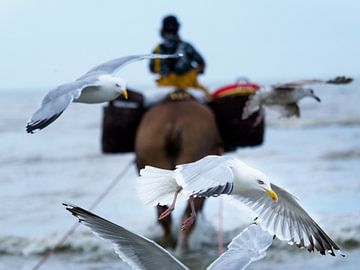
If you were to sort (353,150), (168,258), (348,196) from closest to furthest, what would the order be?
(168,258) < (348,196) < (353,150)

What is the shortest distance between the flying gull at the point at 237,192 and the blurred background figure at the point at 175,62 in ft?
14.1

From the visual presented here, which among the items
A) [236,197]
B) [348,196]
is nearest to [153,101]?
[348,196]

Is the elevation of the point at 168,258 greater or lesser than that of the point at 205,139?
greater

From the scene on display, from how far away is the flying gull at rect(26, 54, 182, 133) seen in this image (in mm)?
4238

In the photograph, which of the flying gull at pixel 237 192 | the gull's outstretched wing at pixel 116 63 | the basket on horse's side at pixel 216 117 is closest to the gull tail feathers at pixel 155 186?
the flying gull at pixel 237 192

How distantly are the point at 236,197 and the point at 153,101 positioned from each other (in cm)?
430

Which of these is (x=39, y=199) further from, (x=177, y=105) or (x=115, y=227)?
(x=115, y=227)

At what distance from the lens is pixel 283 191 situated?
15.8 feet

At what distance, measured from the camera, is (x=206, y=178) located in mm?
4117

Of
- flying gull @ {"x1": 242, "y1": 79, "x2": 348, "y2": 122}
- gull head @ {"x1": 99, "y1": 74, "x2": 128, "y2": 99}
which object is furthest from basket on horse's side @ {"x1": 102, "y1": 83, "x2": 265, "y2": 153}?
gull head @ {"x1": 99, "y1": 74, "x2": 128, "y2": 99}

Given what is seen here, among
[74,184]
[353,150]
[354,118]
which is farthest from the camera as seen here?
[354,118]

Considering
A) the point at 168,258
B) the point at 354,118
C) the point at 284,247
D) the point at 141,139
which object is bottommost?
the point at 354,118

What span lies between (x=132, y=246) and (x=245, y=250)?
0.49 meters

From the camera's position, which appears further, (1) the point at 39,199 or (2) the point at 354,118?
(2) the point at 354,118
